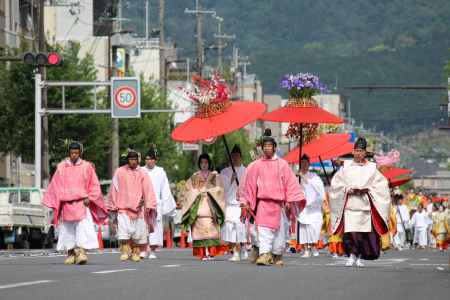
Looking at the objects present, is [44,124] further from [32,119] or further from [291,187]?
[291,187]

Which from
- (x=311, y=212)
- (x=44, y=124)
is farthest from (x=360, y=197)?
(x=44, y=124)

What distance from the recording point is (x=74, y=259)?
2452 cm

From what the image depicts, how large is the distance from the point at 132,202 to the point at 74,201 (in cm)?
207

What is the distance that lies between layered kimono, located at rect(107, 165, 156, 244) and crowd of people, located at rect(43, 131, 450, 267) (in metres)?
0.02

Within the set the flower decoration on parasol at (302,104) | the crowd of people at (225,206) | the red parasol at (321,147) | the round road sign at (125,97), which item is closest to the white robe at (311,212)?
the red parasol at (321,147)

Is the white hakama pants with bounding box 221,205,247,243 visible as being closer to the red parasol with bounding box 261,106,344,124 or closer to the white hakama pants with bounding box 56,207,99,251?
the red parasol with bounding box 261,106,344,124

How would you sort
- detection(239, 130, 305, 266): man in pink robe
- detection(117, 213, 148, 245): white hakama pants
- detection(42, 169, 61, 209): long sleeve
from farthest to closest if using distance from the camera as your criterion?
1. detection(117, 213, 148, 245): white hakama pants
2. detection(42, 169, 61, 209): long sleeve
3. detection(239, 130, 305, 266): man in pink robe

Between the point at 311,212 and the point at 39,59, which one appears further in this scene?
the point at 39,59

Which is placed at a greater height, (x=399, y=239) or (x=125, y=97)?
(x=125, y=97)

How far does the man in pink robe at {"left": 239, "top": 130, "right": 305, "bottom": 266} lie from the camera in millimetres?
24172

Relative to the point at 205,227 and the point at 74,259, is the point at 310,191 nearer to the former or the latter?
the point at 205,227

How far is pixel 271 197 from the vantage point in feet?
79.9

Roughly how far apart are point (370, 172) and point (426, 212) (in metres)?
41.0

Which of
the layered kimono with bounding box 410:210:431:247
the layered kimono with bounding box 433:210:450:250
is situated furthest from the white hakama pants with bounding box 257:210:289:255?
the layered kimono with bounding box 410:210:431:247
